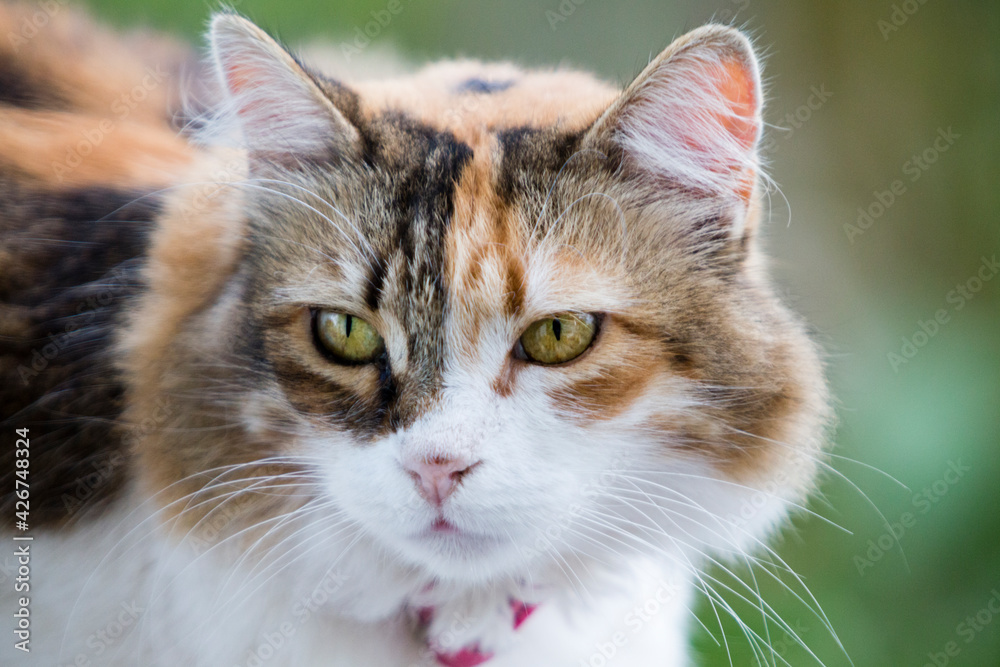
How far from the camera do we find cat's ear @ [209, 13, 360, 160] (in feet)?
2.56

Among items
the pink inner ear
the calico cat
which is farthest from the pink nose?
the pink inner ear

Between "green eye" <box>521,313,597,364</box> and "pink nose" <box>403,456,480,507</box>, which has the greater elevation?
"green eye" <box>521,313,597,364</box>

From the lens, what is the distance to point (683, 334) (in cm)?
82

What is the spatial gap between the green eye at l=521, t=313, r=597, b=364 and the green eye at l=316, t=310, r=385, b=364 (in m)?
0.17

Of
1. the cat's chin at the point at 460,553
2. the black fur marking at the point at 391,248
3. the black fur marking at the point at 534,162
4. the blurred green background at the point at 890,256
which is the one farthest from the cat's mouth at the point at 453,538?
the blurred green background at the point at 890,256

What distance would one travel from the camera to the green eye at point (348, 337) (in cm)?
81

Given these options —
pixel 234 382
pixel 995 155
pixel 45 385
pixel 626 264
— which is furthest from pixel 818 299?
pixel 45 385

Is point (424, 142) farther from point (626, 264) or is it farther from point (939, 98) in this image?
point (939, 98)

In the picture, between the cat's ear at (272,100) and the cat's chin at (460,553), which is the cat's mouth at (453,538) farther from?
the cat's ear at (272,100)

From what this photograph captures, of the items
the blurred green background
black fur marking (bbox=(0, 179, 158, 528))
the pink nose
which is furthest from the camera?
the blurred green background

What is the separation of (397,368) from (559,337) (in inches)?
7.2

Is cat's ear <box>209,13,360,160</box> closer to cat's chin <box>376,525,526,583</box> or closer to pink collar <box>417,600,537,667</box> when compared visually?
cat's chin <box>376,525,526,583</box>

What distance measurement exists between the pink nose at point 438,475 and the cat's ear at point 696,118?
1.29 feet

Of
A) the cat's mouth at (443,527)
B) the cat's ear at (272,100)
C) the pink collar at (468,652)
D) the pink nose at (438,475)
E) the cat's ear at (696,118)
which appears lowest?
the pink collar at (468,652)
